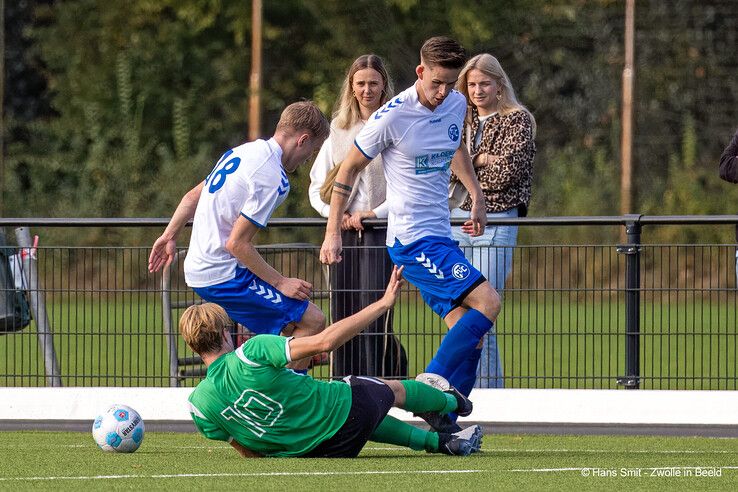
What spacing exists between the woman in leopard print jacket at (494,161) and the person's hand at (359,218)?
56 centimetres

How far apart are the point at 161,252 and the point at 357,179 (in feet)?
6.53

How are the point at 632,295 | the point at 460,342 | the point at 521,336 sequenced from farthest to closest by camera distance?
1. the point at 521,336
2. the point at 632,295
3. the point at 460,342

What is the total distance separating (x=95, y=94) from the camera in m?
33.9

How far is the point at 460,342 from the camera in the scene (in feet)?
27.2

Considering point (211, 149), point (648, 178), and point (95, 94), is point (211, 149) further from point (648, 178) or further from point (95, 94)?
→ point (648, 178)

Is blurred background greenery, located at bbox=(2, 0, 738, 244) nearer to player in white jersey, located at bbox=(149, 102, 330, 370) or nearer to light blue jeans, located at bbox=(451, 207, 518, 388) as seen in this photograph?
light blue jeans, located at bbox=(451, 207, 518, 388)

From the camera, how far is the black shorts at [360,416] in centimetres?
769

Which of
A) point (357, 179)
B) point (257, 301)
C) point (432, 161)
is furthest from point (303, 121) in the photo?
point (357, 179)

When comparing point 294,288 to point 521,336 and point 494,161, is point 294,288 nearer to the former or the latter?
point 494,161

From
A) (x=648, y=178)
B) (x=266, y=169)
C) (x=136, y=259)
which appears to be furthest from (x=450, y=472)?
(x=648, y=178)

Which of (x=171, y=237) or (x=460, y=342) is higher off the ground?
(x=171, y=237)

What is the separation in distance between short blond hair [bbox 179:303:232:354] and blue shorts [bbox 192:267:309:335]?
2.39ft

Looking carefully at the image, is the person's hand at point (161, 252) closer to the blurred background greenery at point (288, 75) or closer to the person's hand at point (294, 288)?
the person's hand at point (294, 288)

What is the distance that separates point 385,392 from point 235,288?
1.17 metres
